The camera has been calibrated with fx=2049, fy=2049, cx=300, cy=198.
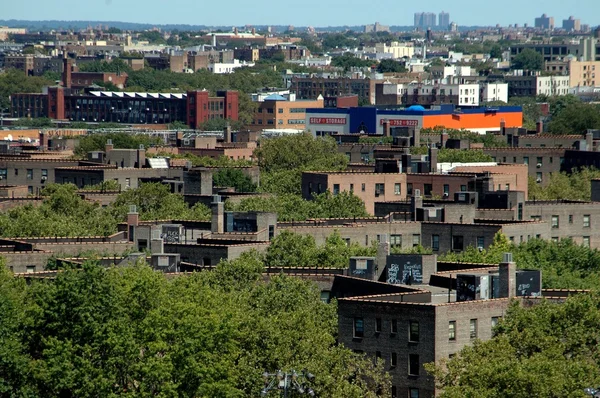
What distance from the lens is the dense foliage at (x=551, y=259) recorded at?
103 m

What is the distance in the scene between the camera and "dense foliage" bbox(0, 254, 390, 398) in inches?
3135

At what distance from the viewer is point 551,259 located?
115 metres

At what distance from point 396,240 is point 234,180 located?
153ft

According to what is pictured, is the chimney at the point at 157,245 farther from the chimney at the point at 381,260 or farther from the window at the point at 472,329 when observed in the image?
the window at the point at 472,329

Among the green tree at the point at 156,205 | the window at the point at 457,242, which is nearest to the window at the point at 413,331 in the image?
the window at the point at 457,242

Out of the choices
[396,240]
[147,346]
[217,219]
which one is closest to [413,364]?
[147,346]

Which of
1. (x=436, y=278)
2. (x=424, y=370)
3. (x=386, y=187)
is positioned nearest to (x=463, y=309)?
(x=424, y=370)

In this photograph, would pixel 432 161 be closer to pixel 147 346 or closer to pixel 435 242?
pixel 435 242

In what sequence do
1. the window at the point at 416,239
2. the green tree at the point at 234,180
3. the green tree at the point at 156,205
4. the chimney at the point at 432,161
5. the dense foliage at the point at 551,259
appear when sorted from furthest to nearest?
1. the green tree at the point at 234,180
2. the chimney at the point at 432,161
3. the green tree at the point at 156,205
4. the window at the point at 416,239
5. the dense foliage at the point at 551,259

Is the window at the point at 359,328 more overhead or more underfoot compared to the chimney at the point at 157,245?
more underfoot

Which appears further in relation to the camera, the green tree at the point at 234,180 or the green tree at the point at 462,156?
the green tree at the point at 462,156

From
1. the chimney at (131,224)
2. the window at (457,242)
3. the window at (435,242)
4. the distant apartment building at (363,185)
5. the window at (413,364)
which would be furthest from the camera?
the distant apartment building at (363,185)

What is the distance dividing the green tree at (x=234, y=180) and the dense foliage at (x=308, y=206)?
60.4 feet

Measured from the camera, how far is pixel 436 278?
9725cm
